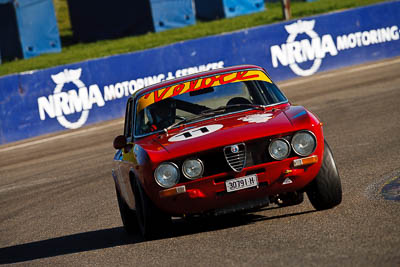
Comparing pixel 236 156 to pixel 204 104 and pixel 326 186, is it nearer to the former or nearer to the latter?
pixel 326 186

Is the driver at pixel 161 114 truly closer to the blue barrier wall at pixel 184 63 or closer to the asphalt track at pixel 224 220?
the asphalt track at pixel 224 220

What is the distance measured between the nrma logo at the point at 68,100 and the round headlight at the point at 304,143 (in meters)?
14.7

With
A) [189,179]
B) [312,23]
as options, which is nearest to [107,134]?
[312,23]

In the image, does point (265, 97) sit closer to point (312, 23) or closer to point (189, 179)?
point (189, 179)

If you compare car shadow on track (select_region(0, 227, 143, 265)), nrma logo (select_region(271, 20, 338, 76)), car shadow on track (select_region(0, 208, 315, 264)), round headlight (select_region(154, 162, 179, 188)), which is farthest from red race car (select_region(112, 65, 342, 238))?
nrma logo (select_region(271, 20, 338, 76))

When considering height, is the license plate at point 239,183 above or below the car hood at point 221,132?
below

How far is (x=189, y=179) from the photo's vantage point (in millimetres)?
6867

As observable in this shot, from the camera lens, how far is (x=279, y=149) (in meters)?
6.91

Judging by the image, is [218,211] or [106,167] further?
[106,167]

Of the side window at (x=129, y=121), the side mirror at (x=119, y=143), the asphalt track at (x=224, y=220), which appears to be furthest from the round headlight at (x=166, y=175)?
the side window at (x=129, y=121)

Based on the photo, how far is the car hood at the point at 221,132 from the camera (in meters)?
6.89

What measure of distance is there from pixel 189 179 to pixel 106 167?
679cm

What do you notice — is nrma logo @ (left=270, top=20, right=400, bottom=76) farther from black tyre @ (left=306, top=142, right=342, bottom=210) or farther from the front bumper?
the front bumper

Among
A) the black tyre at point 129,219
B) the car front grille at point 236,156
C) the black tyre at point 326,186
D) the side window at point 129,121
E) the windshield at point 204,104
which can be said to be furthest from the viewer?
the side window at point 129,121
